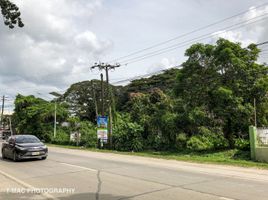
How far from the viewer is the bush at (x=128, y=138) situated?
94.9 ft

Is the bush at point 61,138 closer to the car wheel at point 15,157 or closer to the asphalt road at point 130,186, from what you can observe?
the car wheel at point 15,157

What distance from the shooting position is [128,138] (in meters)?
30.0

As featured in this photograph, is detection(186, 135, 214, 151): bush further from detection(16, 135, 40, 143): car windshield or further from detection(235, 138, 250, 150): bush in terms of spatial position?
detection(16, 135, 40, 143): car windshield

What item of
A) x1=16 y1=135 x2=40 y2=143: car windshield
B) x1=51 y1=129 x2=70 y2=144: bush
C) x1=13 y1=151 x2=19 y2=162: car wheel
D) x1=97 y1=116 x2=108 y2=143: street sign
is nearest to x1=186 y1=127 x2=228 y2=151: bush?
x1=97 y1=116 x2=108 y2=143: street sign

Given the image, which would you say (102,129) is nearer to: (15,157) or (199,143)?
(199,143)

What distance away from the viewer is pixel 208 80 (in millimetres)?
23297

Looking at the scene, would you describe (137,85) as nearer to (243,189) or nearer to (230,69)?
(230,69)

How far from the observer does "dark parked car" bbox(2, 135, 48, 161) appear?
1705 cm

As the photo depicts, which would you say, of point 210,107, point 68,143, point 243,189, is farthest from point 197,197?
point 68,143

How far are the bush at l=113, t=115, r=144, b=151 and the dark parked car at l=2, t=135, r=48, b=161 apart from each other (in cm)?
1198

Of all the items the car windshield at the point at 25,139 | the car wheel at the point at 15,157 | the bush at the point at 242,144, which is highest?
the car windshield at the point at 25,139

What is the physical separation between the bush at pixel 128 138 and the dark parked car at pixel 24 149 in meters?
12.0

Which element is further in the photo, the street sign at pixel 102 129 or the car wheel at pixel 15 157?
the street sign at pixel 102 129

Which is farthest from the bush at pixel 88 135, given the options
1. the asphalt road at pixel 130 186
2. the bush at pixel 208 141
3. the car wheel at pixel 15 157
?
the asphalt road at pixel 130 186
